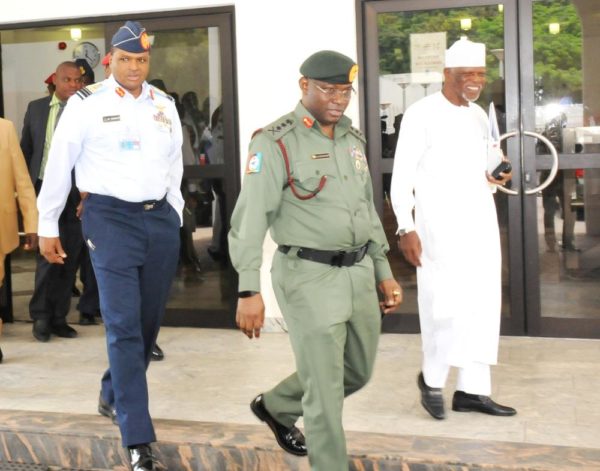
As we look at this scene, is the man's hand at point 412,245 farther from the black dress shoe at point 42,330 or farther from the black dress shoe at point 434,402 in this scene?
the black dress shoe at point 42,330

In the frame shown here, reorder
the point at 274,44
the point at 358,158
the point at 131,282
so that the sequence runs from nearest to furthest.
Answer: the point at 358,158 → the point at 131,282 → the point at 274,44

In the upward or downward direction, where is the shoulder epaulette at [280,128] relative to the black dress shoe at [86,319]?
upward

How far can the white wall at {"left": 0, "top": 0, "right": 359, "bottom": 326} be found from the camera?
22.3 ft

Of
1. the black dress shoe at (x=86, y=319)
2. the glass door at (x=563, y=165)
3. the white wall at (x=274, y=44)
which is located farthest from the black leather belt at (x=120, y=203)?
the black dress shoe at (x=86, y=319)

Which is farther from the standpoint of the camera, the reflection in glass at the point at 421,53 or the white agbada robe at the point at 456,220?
the reflection in glass at the point at 421,53

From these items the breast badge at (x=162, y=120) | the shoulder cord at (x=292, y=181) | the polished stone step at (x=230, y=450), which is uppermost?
the breast badge at (x=162, y=120)

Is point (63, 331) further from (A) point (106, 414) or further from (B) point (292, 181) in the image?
(B) point (292, 181)

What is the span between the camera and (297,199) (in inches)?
150

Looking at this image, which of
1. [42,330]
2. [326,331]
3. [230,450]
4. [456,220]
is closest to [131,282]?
[230,450]

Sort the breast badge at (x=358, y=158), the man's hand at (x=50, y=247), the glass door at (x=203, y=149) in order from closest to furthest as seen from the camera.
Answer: the breast badge at (x=358, y=158) → the man's hand at (x=50, y=247) → the glass door at (x=203, y=149)

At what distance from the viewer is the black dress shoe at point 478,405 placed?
191 inches

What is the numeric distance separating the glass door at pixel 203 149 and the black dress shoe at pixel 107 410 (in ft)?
7.80

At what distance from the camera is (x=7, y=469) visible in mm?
4684

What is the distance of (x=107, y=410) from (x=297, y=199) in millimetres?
1705
